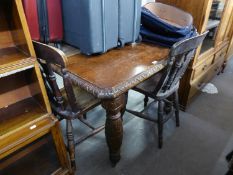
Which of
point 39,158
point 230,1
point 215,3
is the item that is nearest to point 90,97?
point 39,158

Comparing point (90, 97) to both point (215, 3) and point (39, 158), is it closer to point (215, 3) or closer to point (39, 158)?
point (39, 158)

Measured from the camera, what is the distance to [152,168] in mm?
1399

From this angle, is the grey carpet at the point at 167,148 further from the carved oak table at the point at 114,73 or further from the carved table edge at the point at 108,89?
the carved table edge at the point at 108,89

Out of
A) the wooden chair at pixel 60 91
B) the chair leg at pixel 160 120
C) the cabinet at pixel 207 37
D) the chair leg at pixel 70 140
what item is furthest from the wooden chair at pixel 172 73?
the chair leg at pixel 70 140

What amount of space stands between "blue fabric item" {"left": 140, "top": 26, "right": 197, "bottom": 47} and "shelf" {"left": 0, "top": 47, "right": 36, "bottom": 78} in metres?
0.86

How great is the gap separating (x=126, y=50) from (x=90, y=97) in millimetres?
394

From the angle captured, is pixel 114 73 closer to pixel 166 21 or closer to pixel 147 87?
pixel 147 87

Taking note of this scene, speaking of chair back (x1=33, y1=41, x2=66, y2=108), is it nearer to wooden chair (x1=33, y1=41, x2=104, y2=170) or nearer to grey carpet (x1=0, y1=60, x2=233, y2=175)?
wooden chair (x1=33, y1=41, x2=104, y2=170)

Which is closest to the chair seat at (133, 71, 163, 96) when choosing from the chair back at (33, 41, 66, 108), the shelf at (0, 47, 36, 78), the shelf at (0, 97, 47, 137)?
the chair back at (33, 41, 66, 108)

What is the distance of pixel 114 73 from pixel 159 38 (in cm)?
54

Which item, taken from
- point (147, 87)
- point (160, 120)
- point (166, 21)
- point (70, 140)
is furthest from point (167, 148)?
point (166, 21)

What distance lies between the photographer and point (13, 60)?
80 cm

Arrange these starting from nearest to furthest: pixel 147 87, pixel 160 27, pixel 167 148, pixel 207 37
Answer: pixel 160 27
pixel 147 87
pixel 167 148
pixel 207 37

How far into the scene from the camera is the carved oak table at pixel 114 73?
903 millimetres
